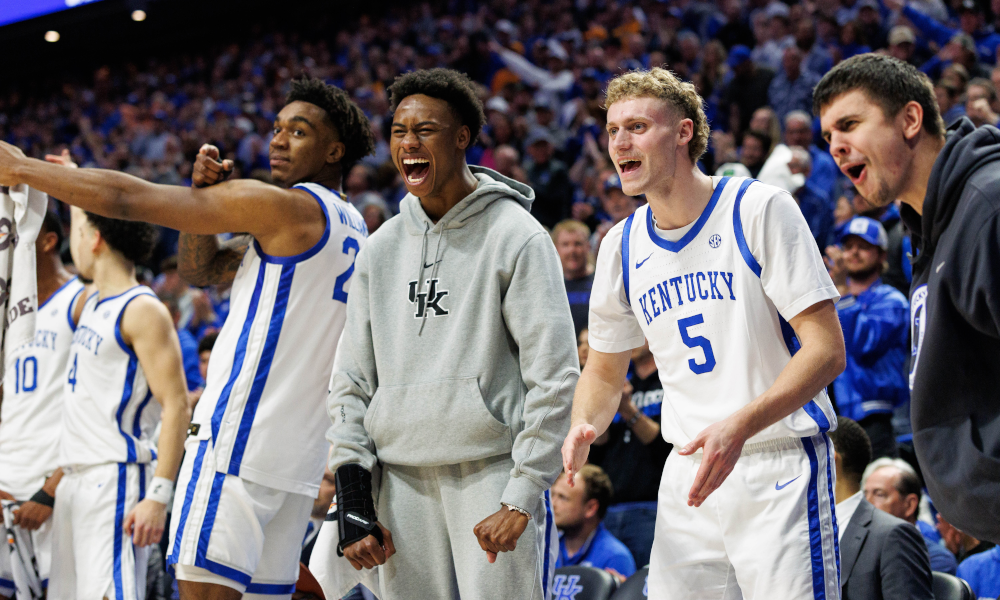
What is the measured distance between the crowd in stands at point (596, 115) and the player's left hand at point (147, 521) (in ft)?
5.40

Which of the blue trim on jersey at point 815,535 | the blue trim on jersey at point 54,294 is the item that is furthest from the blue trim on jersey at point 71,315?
the blue trim on jersey at point 815,535

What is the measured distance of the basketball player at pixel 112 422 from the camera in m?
4.07

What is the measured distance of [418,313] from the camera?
3061 mm

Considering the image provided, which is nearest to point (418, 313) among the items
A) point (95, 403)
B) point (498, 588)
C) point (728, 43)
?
point (498, 588)

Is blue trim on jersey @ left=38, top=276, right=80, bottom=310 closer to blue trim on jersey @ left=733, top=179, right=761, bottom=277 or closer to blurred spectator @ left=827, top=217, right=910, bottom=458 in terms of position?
blue trim on jersey @ left=733, top=179, right=761, bottom=277

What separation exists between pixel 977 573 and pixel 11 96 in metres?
20.9

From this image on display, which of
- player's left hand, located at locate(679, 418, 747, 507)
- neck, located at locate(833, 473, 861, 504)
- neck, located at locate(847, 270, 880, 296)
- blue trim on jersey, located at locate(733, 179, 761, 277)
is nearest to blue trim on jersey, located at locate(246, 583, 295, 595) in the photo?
player's left hand, located at locate(679, 418, 747, 507)

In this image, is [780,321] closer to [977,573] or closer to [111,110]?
[977,573]

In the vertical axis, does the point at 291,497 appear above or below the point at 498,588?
above

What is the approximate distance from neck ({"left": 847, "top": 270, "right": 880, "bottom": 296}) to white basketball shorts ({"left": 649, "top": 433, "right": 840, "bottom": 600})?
3.70 m

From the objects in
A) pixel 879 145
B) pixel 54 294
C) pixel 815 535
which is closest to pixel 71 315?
pixel 54 294

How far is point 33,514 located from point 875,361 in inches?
188

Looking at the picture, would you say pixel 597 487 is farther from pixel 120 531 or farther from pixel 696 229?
pixel 696 229

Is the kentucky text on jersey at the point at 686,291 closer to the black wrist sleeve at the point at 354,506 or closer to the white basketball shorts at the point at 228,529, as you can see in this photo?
the black wrist sleeve at the point at 354,506
